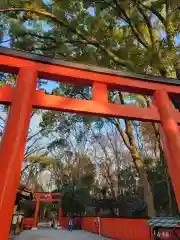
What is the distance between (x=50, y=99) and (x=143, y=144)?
17410 mm

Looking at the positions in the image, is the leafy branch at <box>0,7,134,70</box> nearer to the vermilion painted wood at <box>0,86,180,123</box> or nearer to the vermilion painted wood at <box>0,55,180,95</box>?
the vermilion painted wood at <box>0,55,180,95</box>

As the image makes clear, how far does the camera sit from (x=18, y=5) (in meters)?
7.46

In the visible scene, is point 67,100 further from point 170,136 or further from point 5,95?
point 170,136

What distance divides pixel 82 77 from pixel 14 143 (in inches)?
69.1

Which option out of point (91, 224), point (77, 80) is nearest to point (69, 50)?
point (77, 80)

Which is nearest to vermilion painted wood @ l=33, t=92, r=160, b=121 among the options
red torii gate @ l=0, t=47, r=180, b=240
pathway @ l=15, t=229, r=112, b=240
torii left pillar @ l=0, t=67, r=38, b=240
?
red torii gate @ l=0, t=47, r=180, b=240

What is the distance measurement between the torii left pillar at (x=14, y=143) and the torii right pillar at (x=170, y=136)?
2.25 meters

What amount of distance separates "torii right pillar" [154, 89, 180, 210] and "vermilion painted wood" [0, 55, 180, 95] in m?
0.23

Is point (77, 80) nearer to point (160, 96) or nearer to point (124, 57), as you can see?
point (160, 96)

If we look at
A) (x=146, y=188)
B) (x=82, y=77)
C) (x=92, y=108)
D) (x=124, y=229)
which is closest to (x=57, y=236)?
(x=124, y=229)

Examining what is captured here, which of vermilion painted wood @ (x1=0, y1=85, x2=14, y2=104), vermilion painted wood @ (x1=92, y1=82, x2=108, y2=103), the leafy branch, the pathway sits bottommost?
the pathway

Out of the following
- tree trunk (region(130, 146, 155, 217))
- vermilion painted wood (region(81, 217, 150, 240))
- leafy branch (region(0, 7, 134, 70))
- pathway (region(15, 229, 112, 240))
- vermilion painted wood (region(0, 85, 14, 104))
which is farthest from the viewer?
pathway (region(15, 229, 112, 240))

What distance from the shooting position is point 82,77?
3.97m

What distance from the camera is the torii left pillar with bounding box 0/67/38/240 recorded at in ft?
8.08
